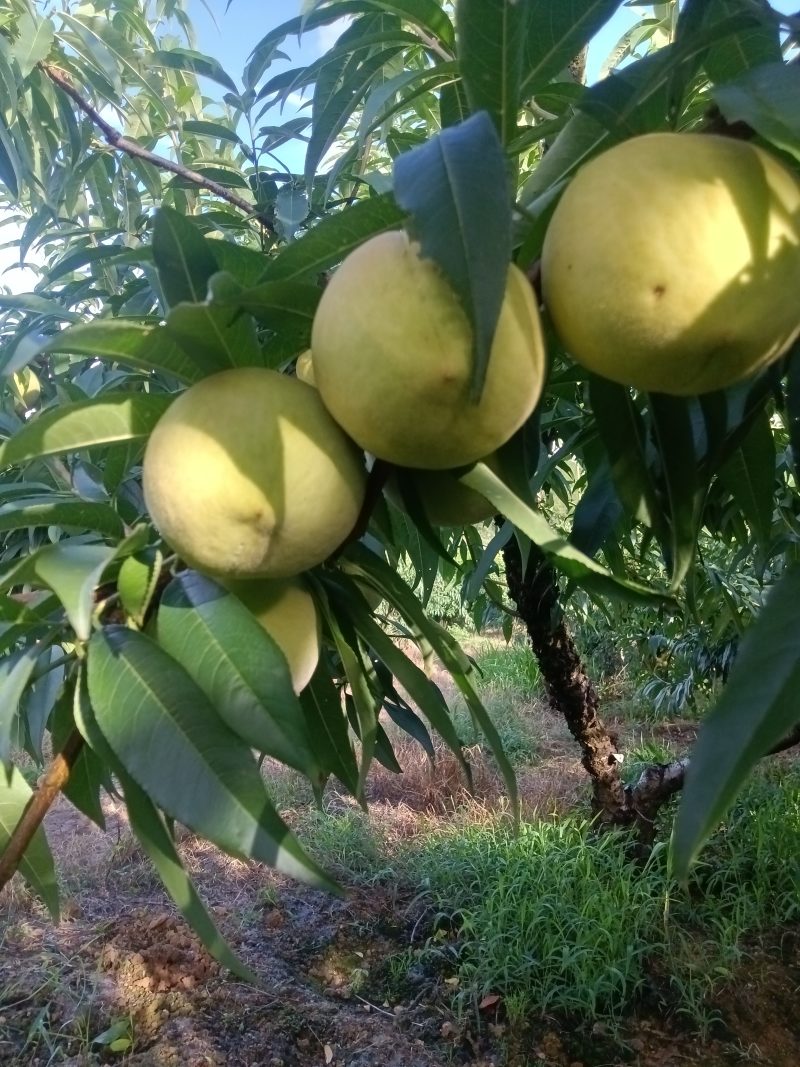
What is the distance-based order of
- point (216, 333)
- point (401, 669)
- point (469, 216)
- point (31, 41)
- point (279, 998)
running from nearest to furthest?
point (469, 216) → point (216, 333) → point (401, 669) → point (31, 41) → point (279, 998)

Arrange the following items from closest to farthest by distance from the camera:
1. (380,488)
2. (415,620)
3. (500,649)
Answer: (380,488)
(415,620)
(500,649)

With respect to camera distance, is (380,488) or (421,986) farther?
(421,986)

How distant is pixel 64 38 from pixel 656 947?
3.00 m

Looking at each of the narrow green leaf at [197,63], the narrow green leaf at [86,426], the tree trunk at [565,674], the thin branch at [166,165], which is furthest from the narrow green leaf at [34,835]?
the narrow green leaf at [197,63]

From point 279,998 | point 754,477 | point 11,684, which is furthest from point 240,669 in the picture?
point 279,998

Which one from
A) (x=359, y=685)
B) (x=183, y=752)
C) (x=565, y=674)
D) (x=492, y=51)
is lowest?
(x=565, y=674)

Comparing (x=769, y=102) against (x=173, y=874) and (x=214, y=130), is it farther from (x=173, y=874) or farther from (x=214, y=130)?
(x=214, y=130)

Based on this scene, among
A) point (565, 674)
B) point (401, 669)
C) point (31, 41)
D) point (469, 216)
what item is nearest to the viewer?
point (469, 216)

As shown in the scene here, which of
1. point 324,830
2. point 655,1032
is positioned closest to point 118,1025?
point 324,830

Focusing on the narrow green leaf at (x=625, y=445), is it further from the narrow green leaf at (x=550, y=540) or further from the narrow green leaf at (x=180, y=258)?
the narrow green leaf at (x=180, y=258)

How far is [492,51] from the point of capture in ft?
1.63

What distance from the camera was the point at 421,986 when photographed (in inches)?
99.7

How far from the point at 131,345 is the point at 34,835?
358 mm

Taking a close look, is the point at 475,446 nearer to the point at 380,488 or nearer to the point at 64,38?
the point at 380,488
